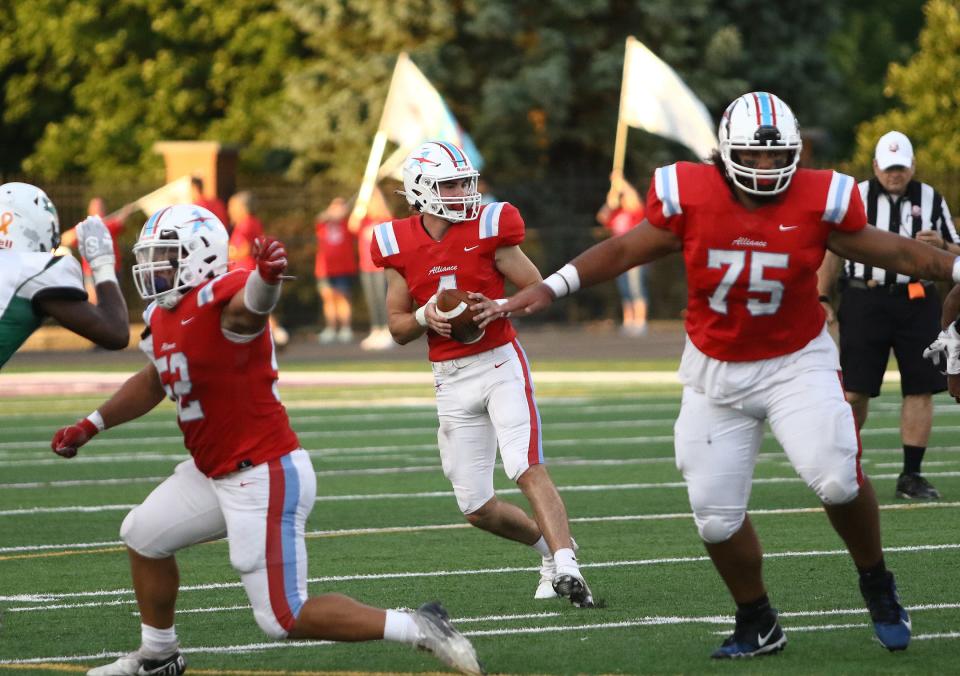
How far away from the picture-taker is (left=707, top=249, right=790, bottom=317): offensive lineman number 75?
20.4 feet

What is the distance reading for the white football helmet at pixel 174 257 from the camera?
6.04 metres

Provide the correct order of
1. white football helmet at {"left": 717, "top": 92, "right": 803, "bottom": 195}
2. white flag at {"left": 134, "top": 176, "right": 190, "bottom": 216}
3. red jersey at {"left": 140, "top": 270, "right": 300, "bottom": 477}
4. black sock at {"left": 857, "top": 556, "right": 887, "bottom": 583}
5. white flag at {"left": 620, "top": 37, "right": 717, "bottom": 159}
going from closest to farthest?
1. red jersey at {"left": 140, "top": 270, "right": 300, "bottom": 477}
2. white football helmet at {"left": 717, "top": 92, "right": 803, "bottom": 195}
3. black sock at {"left": 857, "top": 556, "right": 887, "bottom": 583}
4. white flag at {"left": 620, "top": 37, "right": 717, "bottom": 159}
5. white flag at {"left": 134, "top": 176, "right": 190, "bottom": 216}

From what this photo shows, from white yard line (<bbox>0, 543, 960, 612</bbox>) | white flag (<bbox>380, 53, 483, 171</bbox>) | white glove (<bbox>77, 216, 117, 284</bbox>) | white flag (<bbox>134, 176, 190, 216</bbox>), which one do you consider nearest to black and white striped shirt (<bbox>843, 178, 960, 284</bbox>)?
white yard line (<bbox>0, 543, 960, 612</bbox>)

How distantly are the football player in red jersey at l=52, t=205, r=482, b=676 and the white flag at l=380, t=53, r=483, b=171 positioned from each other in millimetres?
19001

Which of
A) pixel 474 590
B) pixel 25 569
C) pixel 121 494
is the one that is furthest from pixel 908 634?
pixel 121 494

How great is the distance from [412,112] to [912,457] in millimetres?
15719

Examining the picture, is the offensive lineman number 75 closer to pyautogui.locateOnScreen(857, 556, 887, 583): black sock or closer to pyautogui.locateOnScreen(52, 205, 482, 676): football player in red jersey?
pyautogui.locateOnScreen(857, 556, 887, 583): black sock

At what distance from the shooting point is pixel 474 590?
25.6 ft

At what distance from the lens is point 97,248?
22.4 feet

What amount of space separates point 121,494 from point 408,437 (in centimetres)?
350

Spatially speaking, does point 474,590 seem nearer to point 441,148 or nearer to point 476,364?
point 476,364

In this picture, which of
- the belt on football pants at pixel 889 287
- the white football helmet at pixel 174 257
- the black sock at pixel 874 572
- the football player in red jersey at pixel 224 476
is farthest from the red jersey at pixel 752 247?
the belt on football pants at pixel 889 287

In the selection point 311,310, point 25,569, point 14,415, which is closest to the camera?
point 25,569

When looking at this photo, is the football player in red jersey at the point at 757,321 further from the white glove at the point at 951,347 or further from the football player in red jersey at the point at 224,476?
the football player in red jersey at the point at 224,476
